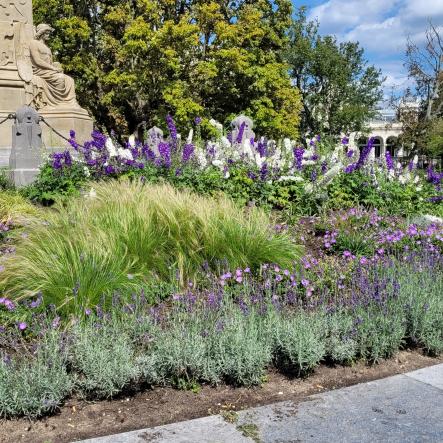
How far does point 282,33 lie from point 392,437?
92.2 feet

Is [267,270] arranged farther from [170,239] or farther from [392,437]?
[392,437]

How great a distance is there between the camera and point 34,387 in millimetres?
2852

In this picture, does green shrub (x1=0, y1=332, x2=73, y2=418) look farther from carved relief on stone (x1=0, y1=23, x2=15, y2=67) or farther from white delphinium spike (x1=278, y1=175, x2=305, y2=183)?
carved relief on stone (x1=0, y1=23, x2=15, y2=67)

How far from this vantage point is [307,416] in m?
2.92

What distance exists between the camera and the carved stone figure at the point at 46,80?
13891 mm

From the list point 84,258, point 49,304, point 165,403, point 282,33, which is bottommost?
point 165,403

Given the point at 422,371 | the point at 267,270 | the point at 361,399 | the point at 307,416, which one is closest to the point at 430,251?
the point at 267,270

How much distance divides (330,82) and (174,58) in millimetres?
16661

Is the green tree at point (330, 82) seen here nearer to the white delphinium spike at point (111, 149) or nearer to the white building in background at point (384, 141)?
the white building in background at point (384, 141)

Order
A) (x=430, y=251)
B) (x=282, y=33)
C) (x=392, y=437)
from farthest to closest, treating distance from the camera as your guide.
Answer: (x=282, y=33)
(x=430, y=251)
(x=392, y=437)

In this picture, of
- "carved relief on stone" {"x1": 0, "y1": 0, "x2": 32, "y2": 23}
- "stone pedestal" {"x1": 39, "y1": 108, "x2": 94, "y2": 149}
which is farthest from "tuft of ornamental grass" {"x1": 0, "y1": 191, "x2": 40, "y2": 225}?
"carved relief on stone" {"x1": 0, "y1": 0, "x2": 32, "y2": 23}

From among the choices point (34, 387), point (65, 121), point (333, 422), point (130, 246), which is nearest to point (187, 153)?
point (130, 246)

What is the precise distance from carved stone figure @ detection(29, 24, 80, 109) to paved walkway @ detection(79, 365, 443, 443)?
12483 mm

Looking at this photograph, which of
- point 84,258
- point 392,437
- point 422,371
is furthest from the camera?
point 84,258
